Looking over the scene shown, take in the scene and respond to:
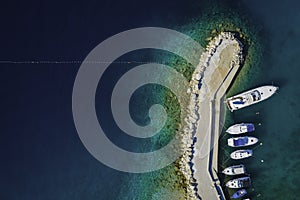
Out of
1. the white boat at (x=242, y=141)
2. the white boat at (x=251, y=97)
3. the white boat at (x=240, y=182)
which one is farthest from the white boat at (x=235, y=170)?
the white boat at (x=251, y=97)

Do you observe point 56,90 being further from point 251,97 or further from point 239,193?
point 239,193

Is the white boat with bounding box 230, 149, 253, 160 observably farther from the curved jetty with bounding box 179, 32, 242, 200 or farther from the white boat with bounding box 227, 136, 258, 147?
the curved jetty with bounding box 179, 32, 242, 200

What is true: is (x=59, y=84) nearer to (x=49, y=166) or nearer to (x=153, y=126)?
(x=49, y=166)

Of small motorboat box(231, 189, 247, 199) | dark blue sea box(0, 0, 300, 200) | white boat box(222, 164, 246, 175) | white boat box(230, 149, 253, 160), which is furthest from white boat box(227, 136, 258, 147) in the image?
dark blue sea box(0, 0, 300, 200)

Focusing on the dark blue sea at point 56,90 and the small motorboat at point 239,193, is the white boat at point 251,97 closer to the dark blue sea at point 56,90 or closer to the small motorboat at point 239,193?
the small motorboat at point 239,193

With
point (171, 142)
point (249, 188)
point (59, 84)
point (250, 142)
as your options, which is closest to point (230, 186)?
point (249, 188)
